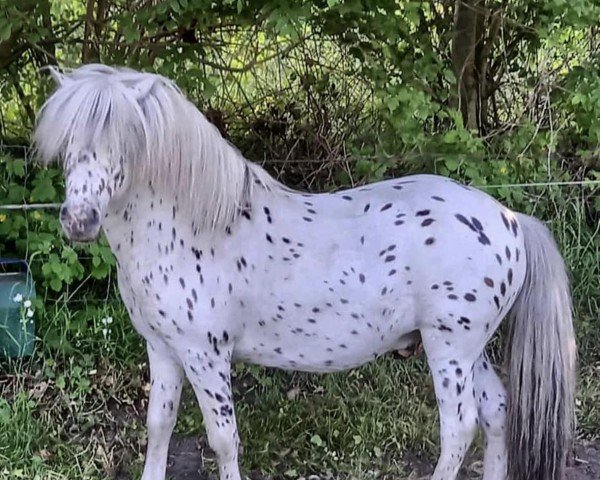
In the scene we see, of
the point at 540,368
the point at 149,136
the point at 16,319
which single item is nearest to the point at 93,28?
the point at 16,319

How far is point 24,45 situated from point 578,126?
280 centimetres

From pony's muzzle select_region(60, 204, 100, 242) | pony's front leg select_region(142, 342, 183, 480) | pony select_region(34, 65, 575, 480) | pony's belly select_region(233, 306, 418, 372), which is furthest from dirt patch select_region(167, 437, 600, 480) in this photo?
pony's muzzle select_region(60, 204, 100, 242)

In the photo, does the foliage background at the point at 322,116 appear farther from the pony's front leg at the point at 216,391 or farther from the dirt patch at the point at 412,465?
the pony's front leg at the point at 216,391

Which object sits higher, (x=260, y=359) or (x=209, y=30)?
(x=209, y=30)

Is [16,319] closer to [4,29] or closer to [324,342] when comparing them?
[4,29]

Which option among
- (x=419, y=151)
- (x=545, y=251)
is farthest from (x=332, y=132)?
(x=545, y=251)

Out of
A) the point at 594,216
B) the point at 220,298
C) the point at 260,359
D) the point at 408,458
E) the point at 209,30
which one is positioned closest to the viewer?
the point at 220,298

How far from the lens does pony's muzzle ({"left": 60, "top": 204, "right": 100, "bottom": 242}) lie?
2.15 meters

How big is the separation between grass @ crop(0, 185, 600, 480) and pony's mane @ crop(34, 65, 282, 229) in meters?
1.27

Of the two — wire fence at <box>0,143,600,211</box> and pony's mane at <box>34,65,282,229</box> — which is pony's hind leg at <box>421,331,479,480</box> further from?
wire fence at <box>0,143,600,211</box>

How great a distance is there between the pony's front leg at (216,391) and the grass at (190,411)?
26.4 inches

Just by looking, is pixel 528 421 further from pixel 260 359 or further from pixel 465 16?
pixel 465 16

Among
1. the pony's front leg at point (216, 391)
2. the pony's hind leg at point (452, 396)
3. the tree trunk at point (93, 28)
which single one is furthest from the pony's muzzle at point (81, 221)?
the tree trunk at point (93, 28)

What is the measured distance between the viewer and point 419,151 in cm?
389
